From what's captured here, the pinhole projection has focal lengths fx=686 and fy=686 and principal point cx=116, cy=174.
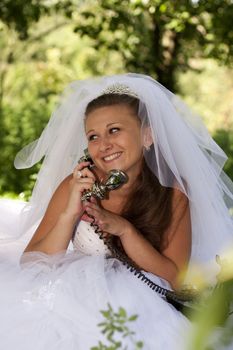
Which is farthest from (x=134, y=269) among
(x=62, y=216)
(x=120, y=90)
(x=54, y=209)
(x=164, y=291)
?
(x=120, y=90)

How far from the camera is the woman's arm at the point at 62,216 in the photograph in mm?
3318

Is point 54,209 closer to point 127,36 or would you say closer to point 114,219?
point 114,219

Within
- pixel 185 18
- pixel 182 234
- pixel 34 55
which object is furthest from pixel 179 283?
pixel 34 55

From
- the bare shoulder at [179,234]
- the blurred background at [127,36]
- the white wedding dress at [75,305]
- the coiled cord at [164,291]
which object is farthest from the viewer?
the blurred background at [127,36]

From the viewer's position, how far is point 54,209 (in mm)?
3570

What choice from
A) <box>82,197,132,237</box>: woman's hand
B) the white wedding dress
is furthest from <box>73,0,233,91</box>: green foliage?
the white wedding dress

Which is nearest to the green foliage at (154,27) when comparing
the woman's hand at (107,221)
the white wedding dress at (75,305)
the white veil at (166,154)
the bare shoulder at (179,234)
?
the white veil at (166,154)

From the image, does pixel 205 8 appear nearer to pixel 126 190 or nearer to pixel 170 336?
pixel 126 190

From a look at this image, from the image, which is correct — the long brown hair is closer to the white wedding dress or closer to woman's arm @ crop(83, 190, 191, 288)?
woman's arm @ crop(83, 190, 191, 288)

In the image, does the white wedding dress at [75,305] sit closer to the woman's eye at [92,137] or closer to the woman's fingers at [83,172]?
the woman's fingers at [83,172]

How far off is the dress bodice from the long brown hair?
0.20m

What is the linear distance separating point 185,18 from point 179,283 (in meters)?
5.31

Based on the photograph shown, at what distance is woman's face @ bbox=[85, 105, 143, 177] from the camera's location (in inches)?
134

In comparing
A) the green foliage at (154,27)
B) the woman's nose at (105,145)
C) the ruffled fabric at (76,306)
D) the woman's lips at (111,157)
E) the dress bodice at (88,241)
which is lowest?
the ruffled fabric at (76,306)
